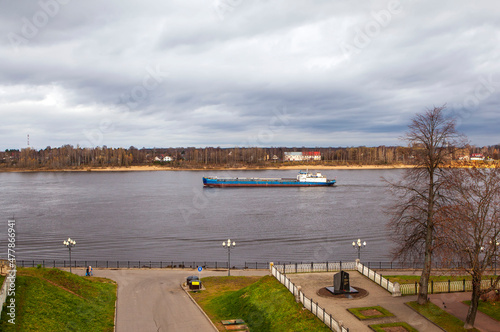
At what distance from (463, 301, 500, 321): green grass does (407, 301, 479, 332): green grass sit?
6.83 ft

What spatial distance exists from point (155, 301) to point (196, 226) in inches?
1387

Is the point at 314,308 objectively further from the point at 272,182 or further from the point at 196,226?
the point at 272,182

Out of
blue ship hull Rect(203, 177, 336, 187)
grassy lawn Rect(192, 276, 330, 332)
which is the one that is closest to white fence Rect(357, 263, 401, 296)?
grassy lawn Rect(192, 276, 330, 332)

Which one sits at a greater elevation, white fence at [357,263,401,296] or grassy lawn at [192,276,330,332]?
white fence at [357,263,401,296]

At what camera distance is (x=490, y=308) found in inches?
794

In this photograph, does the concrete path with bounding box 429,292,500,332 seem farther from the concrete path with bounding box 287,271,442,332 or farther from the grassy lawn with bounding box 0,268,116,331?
the grassy lawn with bounding box 0,268,116,331

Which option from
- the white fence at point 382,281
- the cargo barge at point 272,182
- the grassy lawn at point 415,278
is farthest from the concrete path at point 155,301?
the cargo barge at point 272,182

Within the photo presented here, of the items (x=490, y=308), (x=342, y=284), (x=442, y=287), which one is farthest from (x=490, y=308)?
(x=342, y=284)

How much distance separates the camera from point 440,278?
26.3 m

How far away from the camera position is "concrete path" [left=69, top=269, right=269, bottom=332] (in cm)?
2105

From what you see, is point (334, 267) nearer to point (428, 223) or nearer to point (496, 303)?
Answer: point (428, 223)

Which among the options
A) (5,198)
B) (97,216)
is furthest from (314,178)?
(5,198)

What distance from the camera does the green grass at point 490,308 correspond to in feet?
63.3

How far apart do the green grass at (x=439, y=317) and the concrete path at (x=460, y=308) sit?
423mm
